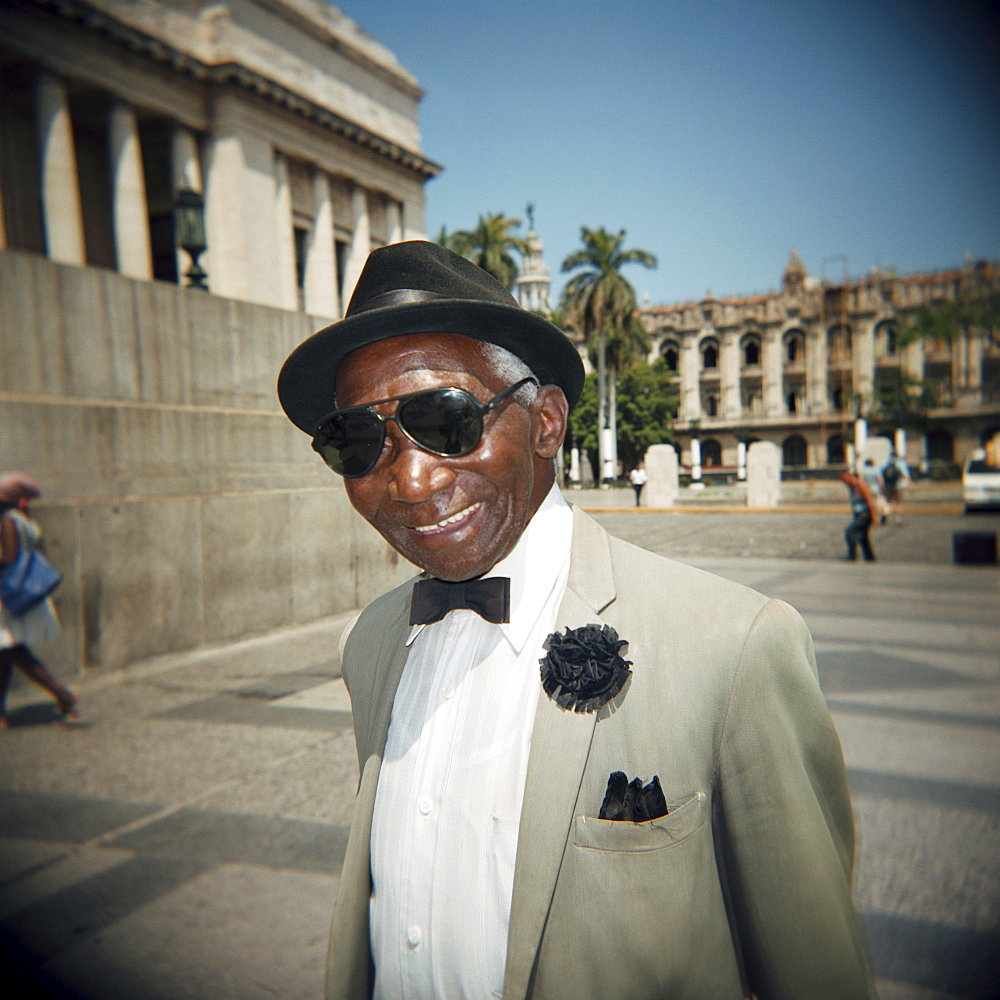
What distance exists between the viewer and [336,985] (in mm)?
1502

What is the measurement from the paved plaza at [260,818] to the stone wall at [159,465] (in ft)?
1.90

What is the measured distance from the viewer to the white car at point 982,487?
21.2 meters

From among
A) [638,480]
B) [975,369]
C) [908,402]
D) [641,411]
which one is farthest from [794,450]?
[638,480]

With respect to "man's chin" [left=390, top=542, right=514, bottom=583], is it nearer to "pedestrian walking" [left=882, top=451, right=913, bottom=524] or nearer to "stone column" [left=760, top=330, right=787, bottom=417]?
"pedestrian walking" [left=882, top=451, right=913, bottom=524]

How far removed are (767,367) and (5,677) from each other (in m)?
67.2

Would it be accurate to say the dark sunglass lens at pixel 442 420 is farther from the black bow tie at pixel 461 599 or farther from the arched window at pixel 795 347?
the arched window at pixel 795 347

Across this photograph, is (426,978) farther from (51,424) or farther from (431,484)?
(51,424)

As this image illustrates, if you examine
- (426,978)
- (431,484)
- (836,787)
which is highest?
(431,484)

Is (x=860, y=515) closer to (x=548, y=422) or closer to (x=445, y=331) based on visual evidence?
(x=548, y=422)

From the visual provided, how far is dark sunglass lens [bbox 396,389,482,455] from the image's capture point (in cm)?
138

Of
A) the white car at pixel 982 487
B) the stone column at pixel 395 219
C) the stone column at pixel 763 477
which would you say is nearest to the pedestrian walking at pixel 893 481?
the white car at pixel 982 487

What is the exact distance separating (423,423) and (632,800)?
75 centimetres

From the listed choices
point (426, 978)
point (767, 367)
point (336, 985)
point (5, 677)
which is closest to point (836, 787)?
point (426, 978)

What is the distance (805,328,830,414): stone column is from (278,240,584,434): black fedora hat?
67837 millimetres
